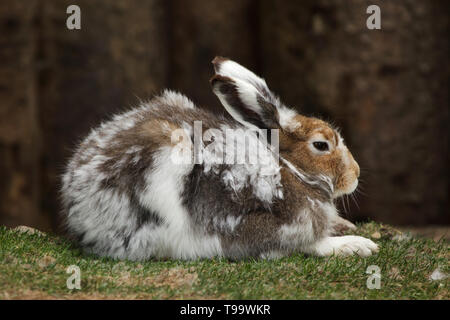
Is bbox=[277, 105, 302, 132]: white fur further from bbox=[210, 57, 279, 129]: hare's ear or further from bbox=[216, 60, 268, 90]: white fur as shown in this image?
bbox=[216, 60, 268, 90]: white fur

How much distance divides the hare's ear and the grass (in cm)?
108

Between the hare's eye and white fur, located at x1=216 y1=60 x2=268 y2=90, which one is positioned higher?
white fur, located at x1=216 y1=60 x2=268 y2=90

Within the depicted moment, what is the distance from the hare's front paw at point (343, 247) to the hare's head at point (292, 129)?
1.33ft

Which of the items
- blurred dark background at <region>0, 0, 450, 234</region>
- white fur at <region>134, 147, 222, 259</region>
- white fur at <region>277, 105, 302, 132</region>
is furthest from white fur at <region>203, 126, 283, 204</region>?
blurred dark background at <region>0, 0, 450, 234</region>

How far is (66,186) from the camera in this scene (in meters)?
5.76

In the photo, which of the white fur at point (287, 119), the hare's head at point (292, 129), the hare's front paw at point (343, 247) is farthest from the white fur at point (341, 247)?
the white fur at point (287, 119)

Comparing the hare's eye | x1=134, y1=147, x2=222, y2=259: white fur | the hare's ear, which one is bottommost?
x1=134, y1=147, x2=222, y2=259: white fur

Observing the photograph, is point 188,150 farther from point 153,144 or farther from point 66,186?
point 66,186

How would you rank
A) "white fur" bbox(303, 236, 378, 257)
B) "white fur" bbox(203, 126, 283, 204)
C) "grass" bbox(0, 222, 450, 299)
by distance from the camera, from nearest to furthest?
"grass" bbox(0, 222, 450, 299), "white fur" bbox(203, 126, 283, 204), "white fur" bbox(303, 236, 378, 257)

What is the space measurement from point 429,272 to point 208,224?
1.62 meters

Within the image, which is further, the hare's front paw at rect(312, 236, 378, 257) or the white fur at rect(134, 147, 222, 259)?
the hare's front paw at rect(312, 236, 378, 257)

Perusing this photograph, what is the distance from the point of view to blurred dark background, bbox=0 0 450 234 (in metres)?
9.44

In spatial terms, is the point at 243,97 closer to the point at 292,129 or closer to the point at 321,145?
the point at 292,129

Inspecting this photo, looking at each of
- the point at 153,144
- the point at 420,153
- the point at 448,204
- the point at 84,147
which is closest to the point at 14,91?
the point at 84,147
